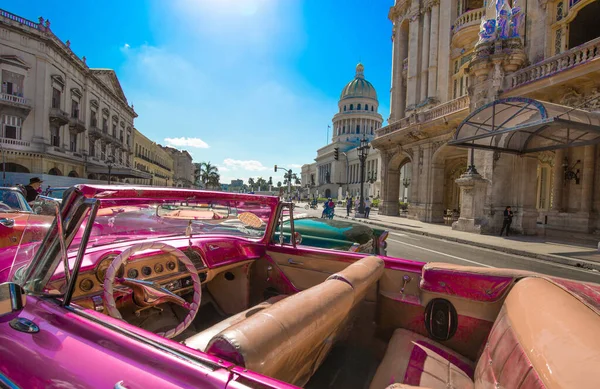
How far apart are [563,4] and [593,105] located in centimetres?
628

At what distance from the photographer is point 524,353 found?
4.22 ft

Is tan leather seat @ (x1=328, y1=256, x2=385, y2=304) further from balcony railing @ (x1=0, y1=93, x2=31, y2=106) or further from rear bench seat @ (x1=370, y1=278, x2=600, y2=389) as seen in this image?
balcony railing @ (x1=0, y1=93, x2=31, y2=106)

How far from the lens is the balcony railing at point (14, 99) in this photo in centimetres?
2393

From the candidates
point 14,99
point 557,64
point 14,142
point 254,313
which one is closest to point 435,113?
point 557,64

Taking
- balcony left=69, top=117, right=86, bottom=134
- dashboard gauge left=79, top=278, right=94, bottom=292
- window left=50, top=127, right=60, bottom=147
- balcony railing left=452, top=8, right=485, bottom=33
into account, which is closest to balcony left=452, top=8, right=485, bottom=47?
balcony railing left=452, top=8, right=485, bottom=33

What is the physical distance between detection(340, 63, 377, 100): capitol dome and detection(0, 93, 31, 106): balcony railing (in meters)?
72.1

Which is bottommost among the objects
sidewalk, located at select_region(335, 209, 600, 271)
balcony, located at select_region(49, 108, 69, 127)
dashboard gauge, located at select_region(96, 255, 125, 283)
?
sidewalk, located at select_region(335, 209, 600, 271)

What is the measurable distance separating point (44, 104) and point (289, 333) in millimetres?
33882

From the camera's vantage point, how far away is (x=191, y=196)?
2.22 m

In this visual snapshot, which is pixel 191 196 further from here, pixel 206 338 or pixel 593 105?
pixel 593 105

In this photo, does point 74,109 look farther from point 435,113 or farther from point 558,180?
point 558,180

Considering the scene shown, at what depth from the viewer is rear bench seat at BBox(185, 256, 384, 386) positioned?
1.07m

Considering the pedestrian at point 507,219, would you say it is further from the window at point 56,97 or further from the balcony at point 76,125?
the balcony at point 76,125

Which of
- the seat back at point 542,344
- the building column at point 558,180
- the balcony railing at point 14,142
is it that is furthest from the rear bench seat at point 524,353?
the balcony railing at point 14,142
